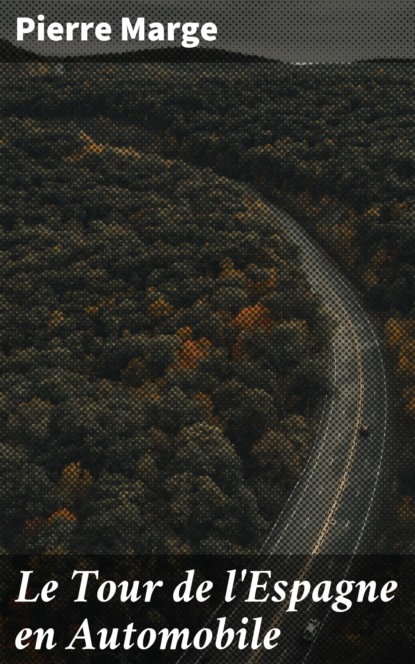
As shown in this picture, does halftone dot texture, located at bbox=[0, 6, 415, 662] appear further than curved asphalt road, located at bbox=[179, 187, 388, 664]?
Yes

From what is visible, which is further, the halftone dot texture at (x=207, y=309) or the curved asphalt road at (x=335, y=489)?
the halftone dot texture at (x=207, y=309)

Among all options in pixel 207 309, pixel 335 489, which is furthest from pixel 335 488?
pixel 207 309

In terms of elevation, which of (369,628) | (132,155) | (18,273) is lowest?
(369,628)

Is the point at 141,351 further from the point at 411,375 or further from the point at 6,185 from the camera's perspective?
the point at 6,185

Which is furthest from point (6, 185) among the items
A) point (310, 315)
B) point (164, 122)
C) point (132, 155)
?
point (310, 315)
